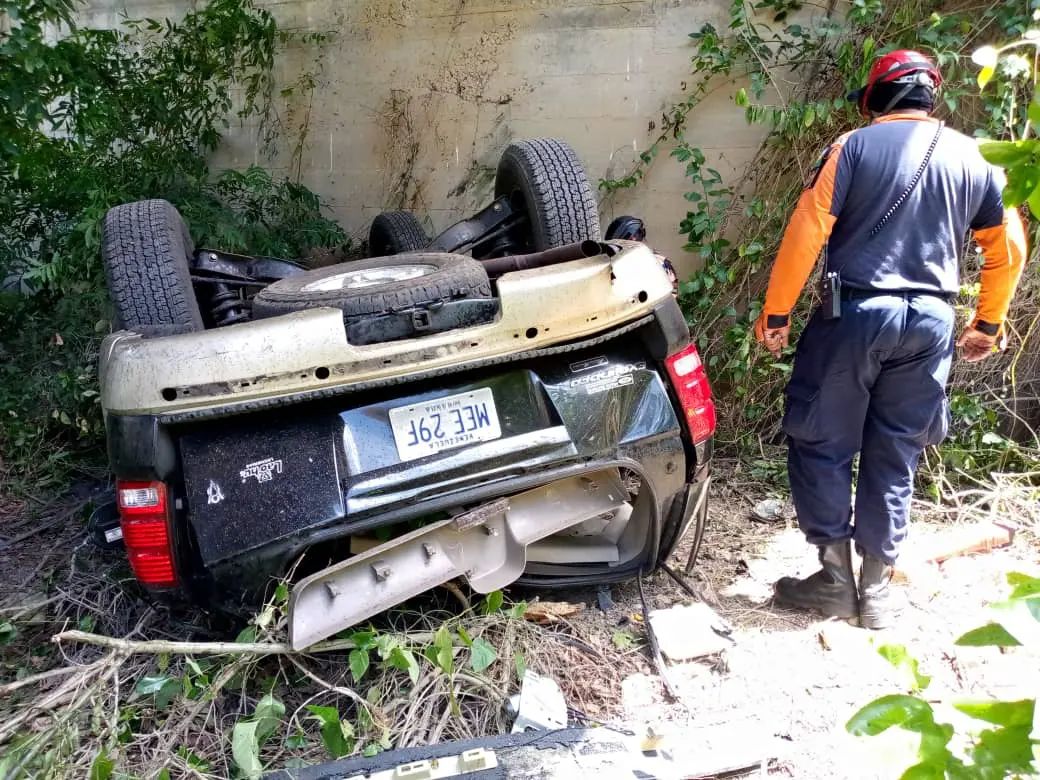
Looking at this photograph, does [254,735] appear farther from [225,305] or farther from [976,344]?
[976,344]

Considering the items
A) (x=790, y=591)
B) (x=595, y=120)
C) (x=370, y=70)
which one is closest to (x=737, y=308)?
(x=595, y=120)

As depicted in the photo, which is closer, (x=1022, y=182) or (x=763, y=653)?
(x=1022, y=182)

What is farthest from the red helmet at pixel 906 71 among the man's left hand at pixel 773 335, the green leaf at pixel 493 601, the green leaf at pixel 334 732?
the green leaf at pixel 334 732

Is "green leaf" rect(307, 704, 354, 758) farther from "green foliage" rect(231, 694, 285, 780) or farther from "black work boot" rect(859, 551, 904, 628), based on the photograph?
"black work boot" rect(859, 551, 904, 628)

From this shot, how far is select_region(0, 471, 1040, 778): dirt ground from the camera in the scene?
2.13m

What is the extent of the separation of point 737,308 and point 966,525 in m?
1.59

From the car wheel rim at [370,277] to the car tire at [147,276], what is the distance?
1.39ft

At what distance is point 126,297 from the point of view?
98.7 inches

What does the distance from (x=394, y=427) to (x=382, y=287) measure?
0.45m

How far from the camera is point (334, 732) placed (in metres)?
1.96

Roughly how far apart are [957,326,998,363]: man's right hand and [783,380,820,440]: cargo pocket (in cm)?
65

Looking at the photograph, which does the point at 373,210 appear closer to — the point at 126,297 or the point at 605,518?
the point at 126,297

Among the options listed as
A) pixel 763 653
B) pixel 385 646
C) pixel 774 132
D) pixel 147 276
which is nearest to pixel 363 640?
pixel 385 646

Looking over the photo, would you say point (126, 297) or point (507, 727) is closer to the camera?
point (507, 727)
